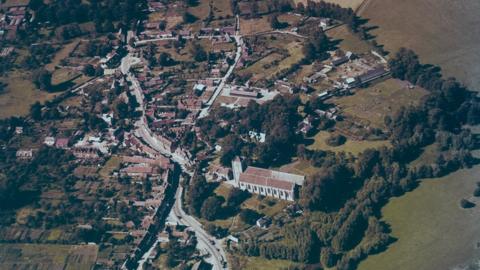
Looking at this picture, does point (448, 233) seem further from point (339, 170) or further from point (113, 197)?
point (113, 197)

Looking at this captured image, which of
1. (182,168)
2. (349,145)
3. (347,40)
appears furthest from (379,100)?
(182,168)

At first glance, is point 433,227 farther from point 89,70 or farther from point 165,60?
point 89,70

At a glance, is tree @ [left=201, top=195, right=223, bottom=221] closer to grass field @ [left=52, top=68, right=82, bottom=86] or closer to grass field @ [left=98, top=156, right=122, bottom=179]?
grass field @ [left=98, top=156, right=122, bottom=179]

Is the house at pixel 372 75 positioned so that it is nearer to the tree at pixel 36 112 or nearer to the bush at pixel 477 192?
the bush at pixel 477 192

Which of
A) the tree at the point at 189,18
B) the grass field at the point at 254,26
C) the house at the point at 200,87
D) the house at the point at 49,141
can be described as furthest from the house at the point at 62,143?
the grass field at the point at 254,26

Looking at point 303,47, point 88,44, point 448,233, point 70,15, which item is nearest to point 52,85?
point 88,44
